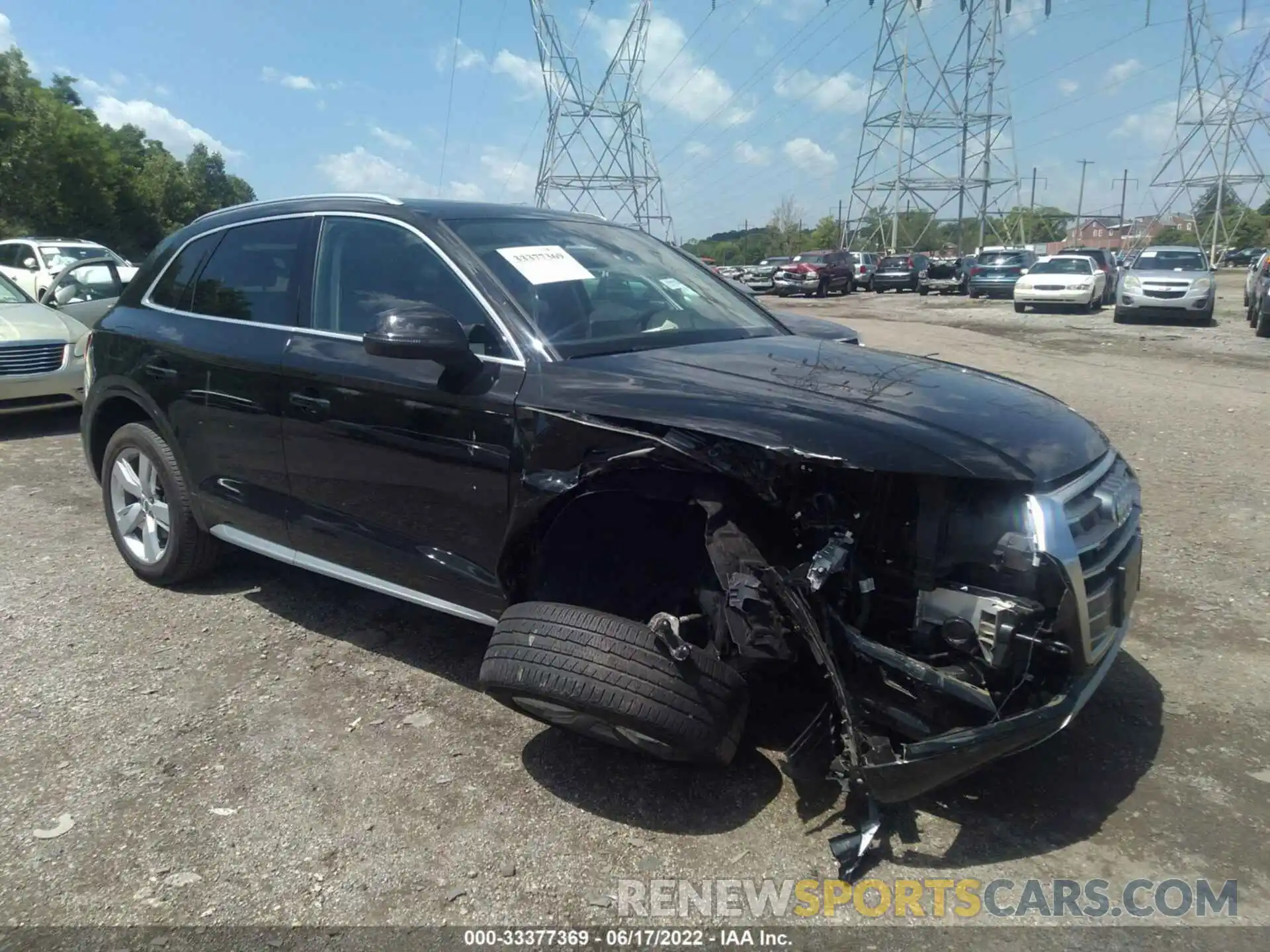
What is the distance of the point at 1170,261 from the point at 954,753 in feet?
76.2

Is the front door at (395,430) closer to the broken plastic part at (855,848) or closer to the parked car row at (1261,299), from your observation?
the broken plastic part at (855,848)

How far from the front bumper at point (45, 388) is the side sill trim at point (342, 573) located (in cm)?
512

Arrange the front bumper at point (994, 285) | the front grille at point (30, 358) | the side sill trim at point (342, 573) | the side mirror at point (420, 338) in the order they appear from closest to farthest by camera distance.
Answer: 1. the side mirror at point (420, 338)
2. the side sill trim at point (342, 573)
3. the front grille at point (30, 358)
4. the front bumper at point (994, 285)

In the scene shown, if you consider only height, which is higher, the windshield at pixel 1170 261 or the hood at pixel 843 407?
the hood at pixel 843 407

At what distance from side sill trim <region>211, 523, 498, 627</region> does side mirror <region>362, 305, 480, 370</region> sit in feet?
2.86

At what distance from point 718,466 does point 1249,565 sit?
12.0ft

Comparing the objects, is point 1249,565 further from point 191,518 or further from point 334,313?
point 191,518

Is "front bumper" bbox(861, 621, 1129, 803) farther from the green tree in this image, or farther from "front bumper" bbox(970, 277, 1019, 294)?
the green tree

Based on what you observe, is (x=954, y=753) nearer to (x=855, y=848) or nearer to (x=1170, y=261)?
(x=855, y=848)

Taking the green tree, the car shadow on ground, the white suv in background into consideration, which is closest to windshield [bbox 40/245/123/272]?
the white suv in background

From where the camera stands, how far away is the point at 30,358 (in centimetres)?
809

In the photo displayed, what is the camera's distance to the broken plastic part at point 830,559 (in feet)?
8.21

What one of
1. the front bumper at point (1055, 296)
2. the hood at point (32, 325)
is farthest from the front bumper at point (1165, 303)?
the hood at point (32, 325)

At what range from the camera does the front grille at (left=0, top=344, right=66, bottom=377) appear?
7961 millimetres
